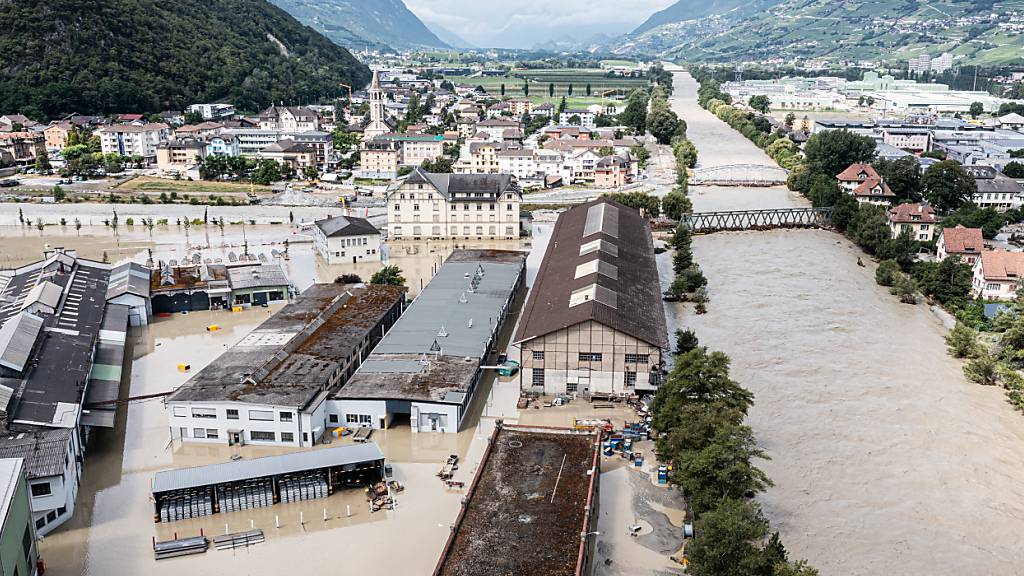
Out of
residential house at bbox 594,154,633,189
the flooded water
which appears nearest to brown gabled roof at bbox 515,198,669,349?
the flooded water

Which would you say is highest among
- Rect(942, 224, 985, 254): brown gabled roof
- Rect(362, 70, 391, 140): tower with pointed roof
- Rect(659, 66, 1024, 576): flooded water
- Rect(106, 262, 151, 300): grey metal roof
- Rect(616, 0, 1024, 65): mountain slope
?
Rect(616, 0, 1024, 65): mountain slope

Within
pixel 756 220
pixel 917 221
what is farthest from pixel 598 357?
pixel 756 220

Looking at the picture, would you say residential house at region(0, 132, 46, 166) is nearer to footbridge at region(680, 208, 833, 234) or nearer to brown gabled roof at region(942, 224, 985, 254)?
footbridge at region(680, 208, 833, 234)

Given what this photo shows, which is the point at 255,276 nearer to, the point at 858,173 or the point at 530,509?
the point at 530,509

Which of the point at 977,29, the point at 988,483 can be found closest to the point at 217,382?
the point at 988,483

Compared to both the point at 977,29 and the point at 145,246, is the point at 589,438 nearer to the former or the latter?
the point at 145,246

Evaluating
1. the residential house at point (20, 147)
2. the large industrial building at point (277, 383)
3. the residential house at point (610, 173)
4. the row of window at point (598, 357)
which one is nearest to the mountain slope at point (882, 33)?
the residential house at point (610, 173)

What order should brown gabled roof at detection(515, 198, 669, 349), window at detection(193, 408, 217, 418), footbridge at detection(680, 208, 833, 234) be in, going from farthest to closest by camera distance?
footbridge at detection(680, 208, 833, 234) < brown gabled roof at detection(515, 198, 669, 349) < window at detection(193, 408, 217, 418)
